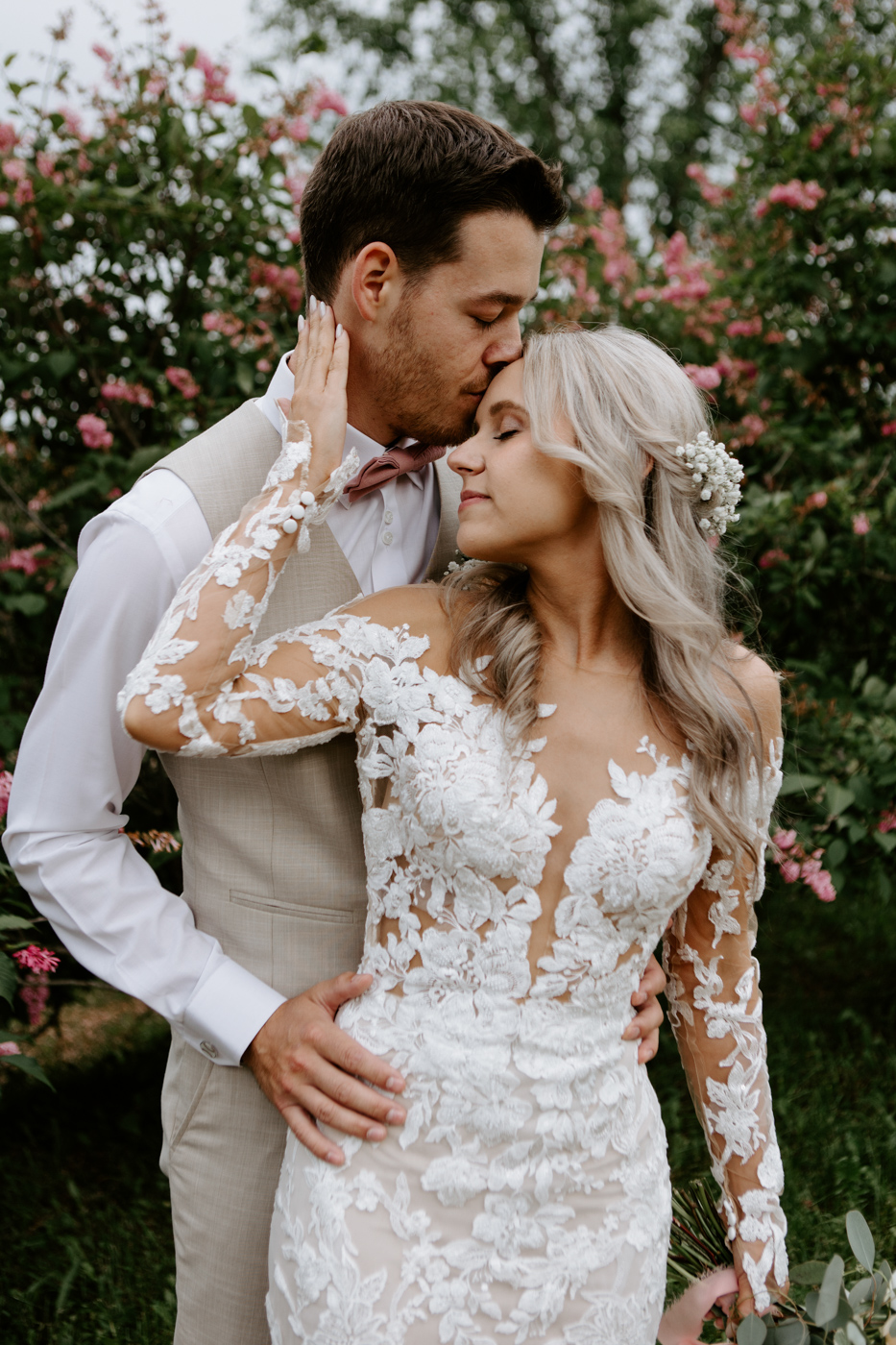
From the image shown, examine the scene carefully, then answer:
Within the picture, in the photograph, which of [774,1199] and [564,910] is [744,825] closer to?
[564,910]

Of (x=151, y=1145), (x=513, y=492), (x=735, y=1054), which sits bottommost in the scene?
(x=151, y=1145)

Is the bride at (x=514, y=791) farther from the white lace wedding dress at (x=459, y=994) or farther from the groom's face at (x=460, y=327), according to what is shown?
the groom's face at (x=460, y=327)

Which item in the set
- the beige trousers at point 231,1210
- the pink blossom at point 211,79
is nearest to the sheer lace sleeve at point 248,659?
the beige trousers at point 231,1210

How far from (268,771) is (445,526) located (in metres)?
0.67

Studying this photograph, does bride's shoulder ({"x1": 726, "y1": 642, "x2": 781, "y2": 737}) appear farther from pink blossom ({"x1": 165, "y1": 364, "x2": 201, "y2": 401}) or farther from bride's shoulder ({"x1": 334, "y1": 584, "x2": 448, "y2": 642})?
pink blossom ({"x1": 165, "y1": 364, "x2": 201, "y2": 401})

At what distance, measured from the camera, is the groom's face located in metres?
1.97

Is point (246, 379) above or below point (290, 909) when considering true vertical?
above

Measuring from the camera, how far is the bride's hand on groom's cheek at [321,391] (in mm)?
1725

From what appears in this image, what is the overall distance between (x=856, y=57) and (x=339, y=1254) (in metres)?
4.35

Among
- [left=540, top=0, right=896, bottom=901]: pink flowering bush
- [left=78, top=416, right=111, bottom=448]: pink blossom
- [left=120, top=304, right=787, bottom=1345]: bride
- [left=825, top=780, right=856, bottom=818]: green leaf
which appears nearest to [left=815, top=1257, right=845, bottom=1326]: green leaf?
[left=120, top=304, right=787, bottom=1345]: bride

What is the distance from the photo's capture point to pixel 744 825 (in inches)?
69.7

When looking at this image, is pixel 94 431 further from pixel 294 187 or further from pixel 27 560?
pixel 294 187

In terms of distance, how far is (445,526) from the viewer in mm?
2201

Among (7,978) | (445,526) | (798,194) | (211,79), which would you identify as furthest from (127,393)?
(798,194)
